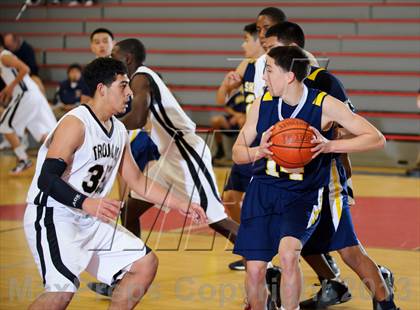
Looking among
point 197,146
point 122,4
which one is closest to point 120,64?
point 197,146

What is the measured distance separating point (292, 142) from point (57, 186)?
48.5 inches

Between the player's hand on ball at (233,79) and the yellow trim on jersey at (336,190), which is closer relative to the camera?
the yellow trim on jersey at (336,190)

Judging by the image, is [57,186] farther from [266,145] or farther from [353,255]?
[353,255]

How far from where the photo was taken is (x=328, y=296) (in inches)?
226

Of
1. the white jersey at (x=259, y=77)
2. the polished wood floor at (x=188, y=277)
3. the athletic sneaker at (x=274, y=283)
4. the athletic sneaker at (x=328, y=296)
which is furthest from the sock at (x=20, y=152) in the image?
the athletic sneaker at (x=328, y=296)

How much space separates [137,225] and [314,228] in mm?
2125

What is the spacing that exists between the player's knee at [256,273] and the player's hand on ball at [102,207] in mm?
870

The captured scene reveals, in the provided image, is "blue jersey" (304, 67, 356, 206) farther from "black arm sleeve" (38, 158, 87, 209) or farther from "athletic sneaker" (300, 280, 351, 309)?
"black arm sleeve" (38, 158, 87, 209)

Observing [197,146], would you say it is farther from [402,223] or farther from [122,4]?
[122,4]

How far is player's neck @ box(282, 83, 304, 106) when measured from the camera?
4785 mm

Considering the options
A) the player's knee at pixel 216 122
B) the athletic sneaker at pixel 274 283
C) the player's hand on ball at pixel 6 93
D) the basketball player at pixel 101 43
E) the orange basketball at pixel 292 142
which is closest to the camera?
the orange basketball at pixel 292 142

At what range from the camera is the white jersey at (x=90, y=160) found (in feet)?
15.1

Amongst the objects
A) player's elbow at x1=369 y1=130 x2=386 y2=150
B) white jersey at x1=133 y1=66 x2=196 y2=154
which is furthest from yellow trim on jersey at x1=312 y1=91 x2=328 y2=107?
white jersey at x1=133 y1=66 x2=196 y2=154

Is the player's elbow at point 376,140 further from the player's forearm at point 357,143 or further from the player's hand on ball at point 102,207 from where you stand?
the player's hand on ball at point 102,207
